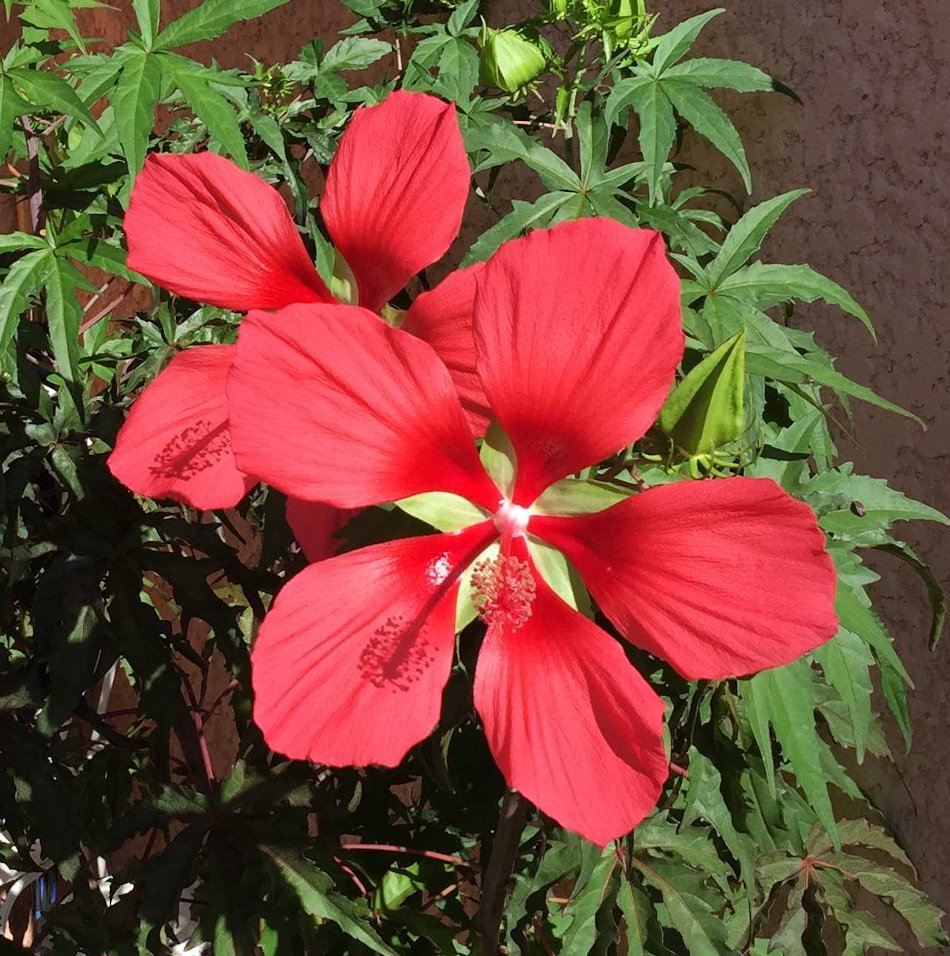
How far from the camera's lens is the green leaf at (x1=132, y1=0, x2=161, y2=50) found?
0.93 m

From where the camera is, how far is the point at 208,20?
93 centimetres

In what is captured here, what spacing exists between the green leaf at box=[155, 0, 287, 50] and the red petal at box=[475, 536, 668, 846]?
0.65 metres

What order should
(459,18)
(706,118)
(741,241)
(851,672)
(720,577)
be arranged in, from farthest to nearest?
(459,18) → (706,118) → (741,241) → (851,672) → (720,577)

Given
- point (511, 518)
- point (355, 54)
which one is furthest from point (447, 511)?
point (355, 54)

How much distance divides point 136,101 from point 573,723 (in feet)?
2.10

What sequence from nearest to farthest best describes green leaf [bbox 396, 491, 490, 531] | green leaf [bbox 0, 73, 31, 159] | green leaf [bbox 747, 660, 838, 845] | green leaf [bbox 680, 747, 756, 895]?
green leaf [bbox 396, 491, 490, 531]
green leaf [bbox 747, 660, 838, 845]
green leaf [bbox 680, 747, 756, 895]
green leaf [bbox 0, 73, 31, 159]

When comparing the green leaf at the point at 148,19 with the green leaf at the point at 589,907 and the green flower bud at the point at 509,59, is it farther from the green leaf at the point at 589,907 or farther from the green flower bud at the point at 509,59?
the green leaf at the point at 589,907

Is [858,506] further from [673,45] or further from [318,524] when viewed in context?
[673,45]

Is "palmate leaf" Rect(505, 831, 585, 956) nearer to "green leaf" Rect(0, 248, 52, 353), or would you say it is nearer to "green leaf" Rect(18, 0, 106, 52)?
"green leaf" Rect(0, 248, 52, 353)

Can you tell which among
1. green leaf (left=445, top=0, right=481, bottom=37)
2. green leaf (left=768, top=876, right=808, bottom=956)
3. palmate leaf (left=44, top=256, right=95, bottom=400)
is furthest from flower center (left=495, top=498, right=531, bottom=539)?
green leaf (left=445, top=0, right=481, bottom=37)

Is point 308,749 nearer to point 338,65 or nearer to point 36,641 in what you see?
point 36,641

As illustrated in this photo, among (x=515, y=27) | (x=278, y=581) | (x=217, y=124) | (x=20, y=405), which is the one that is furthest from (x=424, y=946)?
(x=515, y=27)

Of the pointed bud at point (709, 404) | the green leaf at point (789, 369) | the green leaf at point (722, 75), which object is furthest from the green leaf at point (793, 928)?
the green leaf at point (722, 75)

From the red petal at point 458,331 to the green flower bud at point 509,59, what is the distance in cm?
50
